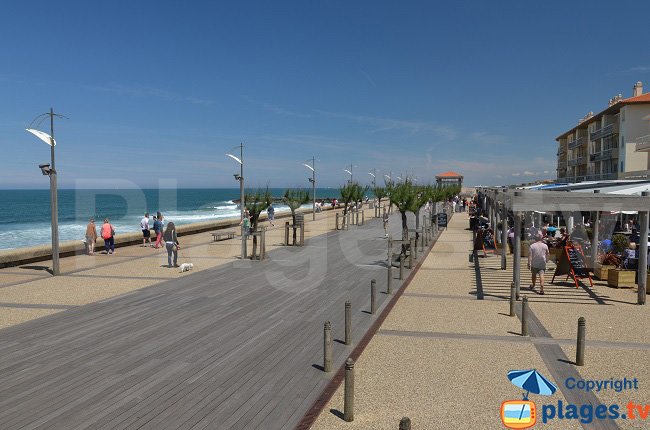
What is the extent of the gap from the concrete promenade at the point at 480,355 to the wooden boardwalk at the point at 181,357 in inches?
29.6

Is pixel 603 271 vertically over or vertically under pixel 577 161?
under

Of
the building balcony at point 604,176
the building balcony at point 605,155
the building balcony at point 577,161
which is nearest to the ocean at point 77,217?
the building balcony at point 604,176

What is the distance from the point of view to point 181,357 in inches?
307

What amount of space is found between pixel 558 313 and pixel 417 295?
3272 millimetres

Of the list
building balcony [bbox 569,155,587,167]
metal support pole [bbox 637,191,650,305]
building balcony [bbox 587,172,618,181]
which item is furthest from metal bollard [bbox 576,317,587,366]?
building balcony [bbox 569,155,587,167]

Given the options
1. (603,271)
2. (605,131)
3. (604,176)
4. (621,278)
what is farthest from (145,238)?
(605,131)

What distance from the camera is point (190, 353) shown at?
8.00 meters

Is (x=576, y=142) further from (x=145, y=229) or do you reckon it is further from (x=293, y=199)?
(x=145, y=229)

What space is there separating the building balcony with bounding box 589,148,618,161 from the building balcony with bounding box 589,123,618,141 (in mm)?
1909

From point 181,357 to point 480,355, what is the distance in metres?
4.80

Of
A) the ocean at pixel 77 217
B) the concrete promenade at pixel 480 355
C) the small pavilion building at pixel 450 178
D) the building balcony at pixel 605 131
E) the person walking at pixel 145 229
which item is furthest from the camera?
the small pavilion building at pixel 450 178

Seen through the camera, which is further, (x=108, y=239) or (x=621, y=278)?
(x=108, y=239)

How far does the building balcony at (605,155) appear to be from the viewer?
54.1 metres

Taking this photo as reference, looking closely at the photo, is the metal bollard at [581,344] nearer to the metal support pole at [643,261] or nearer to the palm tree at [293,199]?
the metal support pole at [643,261]
